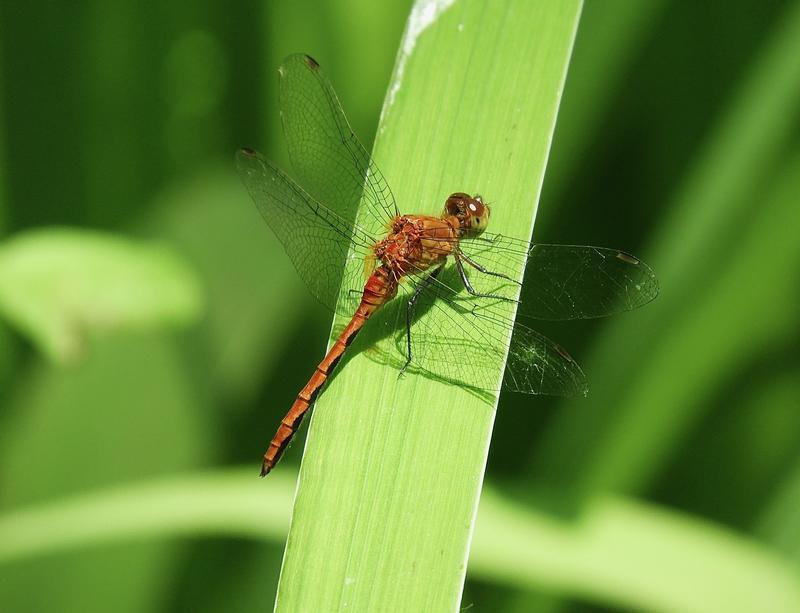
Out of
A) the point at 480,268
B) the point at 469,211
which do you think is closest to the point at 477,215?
the point at 469,211

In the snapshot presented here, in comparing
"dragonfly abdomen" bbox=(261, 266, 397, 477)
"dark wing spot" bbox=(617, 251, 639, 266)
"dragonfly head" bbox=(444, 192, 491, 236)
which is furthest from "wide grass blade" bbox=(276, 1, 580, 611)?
"dark wing spot" bbox=(617, 251, 639, 266)

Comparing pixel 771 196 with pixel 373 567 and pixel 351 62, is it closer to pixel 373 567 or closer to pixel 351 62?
pixel 351 62

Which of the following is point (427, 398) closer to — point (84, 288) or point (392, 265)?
point (392, 265)

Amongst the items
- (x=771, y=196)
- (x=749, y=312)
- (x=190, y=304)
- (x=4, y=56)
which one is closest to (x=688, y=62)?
(x=771, y=196)

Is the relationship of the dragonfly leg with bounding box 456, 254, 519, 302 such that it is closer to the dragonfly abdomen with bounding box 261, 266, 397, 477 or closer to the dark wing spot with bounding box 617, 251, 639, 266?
the dragonfly abdomen with bounding box 261, 266, 397, 477

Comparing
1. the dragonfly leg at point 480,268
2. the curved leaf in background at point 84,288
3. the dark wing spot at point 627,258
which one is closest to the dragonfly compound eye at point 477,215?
the dragonfly leg at point 480,268

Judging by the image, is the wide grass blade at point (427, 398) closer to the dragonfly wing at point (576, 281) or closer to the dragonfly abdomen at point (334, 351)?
the dragonfly abdomen at point (334, 351)

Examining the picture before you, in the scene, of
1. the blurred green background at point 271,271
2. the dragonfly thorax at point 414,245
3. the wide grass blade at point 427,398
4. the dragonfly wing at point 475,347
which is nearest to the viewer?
the wide grass blade at point 427,398
